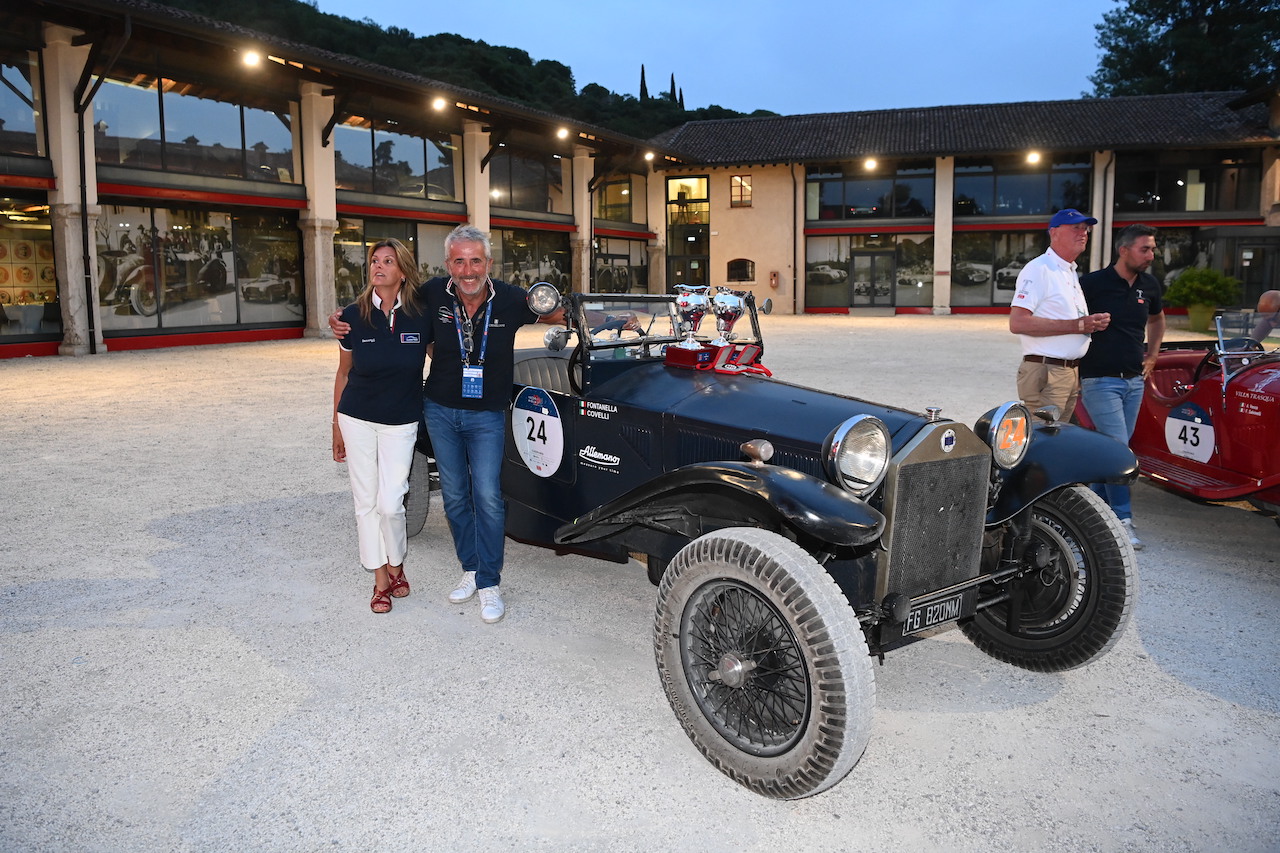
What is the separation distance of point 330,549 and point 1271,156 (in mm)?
34841

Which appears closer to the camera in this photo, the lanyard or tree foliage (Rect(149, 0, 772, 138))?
the lanyard

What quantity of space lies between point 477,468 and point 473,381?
406mm

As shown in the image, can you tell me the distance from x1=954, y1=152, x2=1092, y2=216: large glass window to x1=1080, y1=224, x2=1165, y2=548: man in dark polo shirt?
29.8m

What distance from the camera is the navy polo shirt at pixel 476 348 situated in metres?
4.03

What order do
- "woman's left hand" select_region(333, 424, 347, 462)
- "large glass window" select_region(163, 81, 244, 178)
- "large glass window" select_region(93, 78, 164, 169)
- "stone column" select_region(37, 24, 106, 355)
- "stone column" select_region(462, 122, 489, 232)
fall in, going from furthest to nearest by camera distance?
"stone column" select_region(462, 122, 489, 232), "large glass window" select_region(163, 81, 244, 178), "large glass window" select_region(93, 78, 164, 169), "stone column" select_region(37, 24, 106, 355), "woman's left hand" select_region(333, 424, 347, 462)

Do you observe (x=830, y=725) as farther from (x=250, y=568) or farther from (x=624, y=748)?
(x=250, y=568)

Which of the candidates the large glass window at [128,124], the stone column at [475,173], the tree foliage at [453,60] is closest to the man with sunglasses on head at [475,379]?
the large glass window at [128,124]

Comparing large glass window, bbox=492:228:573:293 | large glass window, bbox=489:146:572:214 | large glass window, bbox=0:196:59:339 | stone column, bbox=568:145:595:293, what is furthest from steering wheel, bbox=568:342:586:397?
stone column, bbox=568:145:595:293


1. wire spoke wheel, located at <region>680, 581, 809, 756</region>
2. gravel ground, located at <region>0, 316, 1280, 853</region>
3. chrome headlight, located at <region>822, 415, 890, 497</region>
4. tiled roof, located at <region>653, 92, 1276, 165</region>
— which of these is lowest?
gravel ground, located at <region>0, 316, 1280, 853</region>

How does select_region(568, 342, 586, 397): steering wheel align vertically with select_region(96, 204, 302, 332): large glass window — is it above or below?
below

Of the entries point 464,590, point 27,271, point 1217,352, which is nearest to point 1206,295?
point 1217,352

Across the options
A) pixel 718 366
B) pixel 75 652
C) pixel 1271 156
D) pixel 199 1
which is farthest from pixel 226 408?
pixel 1271 156

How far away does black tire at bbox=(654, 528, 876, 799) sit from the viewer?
2.57m

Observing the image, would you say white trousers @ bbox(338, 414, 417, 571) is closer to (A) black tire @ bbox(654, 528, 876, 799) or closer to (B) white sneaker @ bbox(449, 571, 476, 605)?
(B) white sneaker @ bbox(449, 571, 476, 605)
